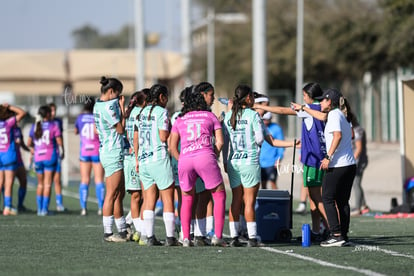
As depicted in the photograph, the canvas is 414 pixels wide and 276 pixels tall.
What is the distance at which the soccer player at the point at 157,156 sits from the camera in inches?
571

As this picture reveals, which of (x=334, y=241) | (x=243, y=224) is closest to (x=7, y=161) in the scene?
(x=243, y=224)

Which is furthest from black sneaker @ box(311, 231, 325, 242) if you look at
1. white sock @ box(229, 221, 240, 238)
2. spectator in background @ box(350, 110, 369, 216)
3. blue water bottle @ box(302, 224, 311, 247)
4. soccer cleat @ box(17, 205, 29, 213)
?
soccer cleat @ box(17, 205, 29, 213)

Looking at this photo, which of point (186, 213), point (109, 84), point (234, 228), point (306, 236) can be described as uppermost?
point (109, 84)

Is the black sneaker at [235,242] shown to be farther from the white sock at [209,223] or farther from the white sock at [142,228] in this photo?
the white sock at [142,228]

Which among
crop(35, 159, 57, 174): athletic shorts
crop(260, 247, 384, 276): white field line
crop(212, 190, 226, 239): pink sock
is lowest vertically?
crop(260, 247, 384, 276): white field line

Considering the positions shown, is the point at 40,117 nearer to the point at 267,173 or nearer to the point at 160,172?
the point at 267,173

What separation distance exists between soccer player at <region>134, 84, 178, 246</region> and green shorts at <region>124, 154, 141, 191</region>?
68cm

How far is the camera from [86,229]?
17.7 metres

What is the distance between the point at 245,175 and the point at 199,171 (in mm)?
628

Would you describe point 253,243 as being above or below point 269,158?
below

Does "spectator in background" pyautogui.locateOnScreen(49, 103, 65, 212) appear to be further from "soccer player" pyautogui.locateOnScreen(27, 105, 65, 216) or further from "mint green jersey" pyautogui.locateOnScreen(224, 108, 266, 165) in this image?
"mint green jersey" pyautogui.locateOnScreen(224, 108, 266, 165)

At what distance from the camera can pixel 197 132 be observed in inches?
556

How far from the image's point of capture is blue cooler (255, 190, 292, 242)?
50.8 ft

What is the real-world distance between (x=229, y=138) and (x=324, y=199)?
1.38 metres
